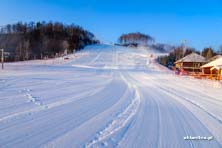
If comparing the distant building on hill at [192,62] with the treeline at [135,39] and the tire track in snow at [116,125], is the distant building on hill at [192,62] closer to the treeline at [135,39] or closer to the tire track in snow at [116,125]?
the tire track in snow at [116,125]

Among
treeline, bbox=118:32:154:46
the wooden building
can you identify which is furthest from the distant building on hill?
treeline, bbox=118:32:154:46

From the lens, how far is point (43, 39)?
10838 centimetres

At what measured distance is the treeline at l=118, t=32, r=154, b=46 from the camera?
156250 millimetres

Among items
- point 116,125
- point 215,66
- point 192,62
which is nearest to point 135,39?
point 192,62

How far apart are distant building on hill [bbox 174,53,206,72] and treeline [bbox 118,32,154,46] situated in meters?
99.1

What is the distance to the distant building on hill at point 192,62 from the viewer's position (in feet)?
171

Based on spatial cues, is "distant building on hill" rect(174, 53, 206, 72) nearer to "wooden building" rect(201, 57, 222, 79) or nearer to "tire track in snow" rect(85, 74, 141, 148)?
"wooden building" rect(201, 57, 222, 79)

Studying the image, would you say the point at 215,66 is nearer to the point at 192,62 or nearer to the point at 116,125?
the point at 192,62

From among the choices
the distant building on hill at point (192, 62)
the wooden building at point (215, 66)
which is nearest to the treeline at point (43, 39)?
the distant building on hill at point (192, 62)

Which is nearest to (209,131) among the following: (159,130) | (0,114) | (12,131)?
(159,130)

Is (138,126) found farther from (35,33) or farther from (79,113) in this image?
(35,33)

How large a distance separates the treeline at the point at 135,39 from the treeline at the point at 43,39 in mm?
26302

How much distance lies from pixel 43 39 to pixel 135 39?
65635mm

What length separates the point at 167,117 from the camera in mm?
7012
